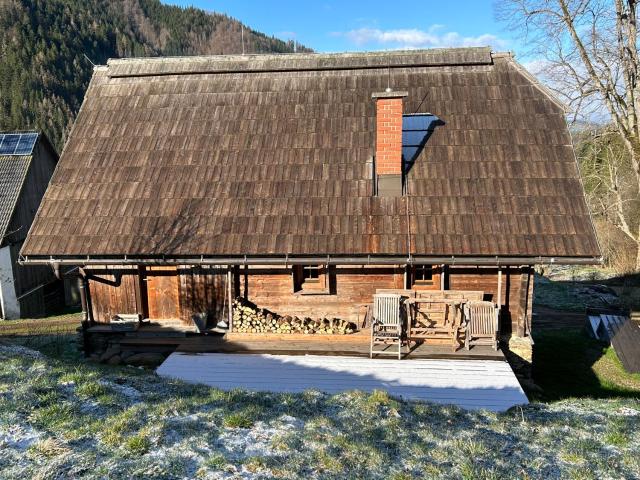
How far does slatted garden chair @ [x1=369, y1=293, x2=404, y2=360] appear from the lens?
9.61 meters

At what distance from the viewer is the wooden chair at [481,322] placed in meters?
9.61

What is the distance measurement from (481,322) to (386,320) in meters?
2.11

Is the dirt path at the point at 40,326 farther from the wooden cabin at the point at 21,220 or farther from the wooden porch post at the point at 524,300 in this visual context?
the wooden porch post at the point at 524,300

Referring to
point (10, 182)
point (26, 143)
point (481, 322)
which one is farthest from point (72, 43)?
point (481, 322)

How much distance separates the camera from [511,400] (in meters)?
7.79

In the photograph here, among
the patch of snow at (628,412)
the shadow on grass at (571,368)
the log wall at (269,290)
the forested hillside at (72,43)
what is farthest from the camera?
the forested hillside at (72,43)

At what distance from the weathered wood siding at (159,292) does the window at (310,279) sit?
5.92 ft

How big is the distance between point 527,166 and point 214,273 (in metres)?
8.08

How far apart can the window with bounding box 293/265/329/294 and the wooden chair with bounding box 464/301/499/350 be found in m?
3.28

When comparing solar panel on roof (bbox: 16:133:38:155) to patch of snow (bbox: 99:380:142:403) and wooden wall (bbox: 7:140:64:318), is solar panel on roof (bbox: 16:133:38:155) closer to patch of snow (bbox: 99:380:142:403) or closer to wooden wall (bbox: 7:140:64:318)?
wooden wall (bbox: 7:140:64:318)

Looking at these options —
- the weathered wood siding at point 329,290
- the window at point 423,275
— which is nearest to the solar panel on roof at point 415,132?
the window at point 423,275

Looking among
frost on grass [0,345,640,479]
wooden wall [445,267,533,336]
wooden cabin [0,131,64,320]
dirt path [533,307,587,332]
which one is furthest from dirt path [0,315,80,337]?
dirt path [533,307,587,332]

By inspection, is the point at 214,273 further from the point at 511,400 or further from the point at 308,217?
the point at 511,400

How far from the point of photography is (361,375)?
8734 millimetres
